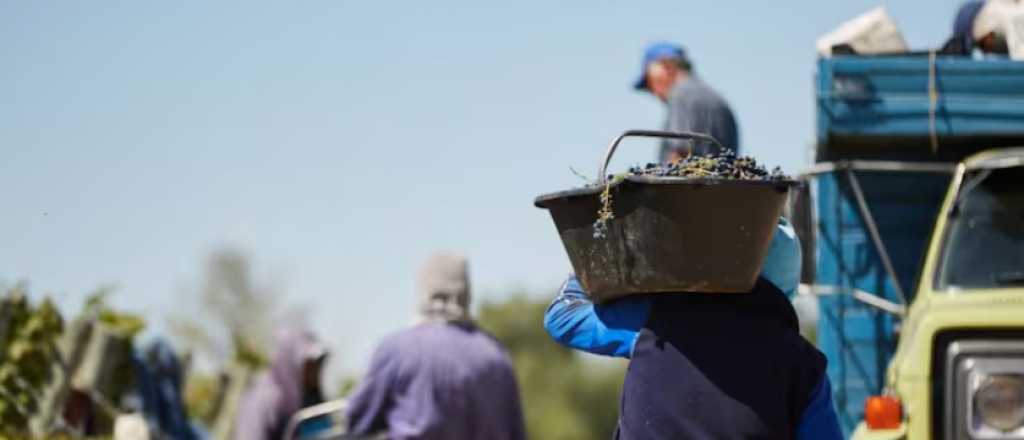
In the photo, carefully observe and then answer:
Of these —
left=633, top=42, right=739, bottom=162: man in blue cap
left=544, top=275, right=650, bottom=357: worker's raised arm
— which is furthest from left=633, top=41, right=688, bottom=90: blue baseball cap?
left=544, top=275, right=650, bottom=357: worker's raised arm

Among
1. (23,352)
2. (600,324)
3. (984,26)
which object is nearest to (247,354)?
(23,352)

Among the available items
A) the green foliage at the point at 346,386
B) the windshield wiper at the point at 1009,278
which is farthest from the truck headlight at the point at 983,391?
the green foliage at the point at 346,386

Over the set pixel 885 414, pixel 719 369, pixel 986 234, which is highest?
pixel 719 369

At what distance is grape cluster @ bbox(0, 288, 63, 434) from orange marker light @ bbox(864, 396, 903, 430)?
16.7 feet

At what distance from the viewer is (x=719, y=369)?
4.99m

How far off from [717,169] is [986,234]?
9.30 feet

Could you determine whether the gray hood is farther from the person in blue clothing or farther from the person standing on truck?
the person in blue clothing

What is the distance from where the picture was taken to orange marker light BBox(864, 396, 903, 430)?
7273 millimetres

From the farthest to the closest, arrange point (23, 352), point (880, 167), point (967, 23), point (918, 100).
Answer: point (23, 352)
point (967, 23)
point (880, 167)
point (918, 100)

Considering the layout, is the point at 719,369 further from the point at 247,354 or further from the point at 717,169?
the point at 247,354

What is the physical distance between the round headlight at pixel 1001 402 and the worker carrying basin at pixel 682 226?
2053 mm

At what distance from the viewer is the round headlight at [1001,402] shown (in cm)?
670

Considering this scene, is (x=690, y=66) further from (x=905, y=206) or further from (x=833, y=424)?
(x=833, y=424)

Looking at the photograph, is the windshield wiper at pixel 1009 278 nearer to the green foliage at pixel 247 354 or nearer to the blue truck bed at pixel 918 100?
the blue truck bed at pixel 918 100
